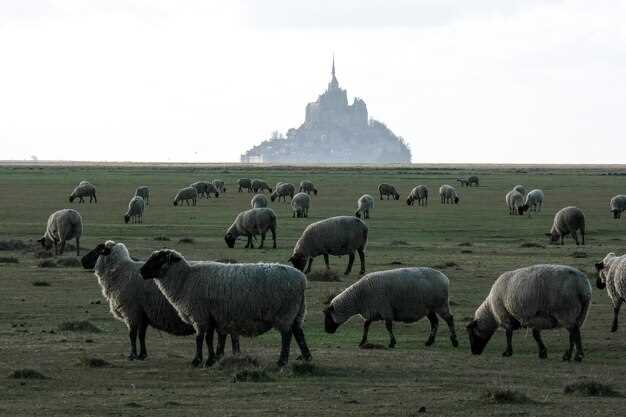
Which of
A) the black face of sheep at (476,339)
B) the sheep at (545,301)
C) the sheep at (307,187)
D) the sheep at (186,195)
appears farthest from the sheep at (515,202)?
the sheep at (545,301)

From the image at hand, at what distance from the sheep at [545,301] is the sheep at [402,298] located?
1257 mm

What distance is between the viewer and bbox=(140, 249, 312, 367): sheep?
16.2m

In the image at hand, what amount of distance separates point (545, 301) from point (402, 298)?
2.80m

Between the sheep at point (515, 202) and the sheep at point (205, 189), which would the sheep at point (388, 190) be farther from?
the sheep at point (515, 202)

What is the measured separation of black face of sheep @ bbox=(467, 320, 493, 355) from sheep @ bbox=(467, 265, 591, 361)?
4cm

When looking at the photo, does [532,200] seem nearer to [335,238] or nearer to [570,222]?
[570,222]

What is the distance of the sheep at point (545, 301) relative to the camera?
677 inches

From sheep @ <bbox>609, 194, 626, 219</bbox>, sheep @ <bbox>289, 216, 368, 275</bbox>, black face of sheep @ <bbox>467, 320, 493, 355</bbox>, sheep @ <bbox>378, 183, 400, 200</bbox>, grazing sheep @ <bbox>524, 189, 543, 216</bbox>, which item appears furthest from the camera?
sheep @ <bbox>378, 183, 400, 200</bbox>

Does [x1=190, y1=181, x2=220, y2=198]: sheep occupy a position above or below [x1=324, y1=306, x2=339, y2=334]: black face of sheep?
below

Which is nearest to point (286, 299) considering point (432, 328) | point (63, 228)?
point (432, 328)

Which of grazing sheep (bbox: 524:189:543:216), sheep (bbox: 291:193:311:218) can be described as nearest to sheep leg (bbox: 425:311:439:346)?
sheep (bbox: 291:193:311:218)

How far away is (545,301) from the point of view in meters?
17.3

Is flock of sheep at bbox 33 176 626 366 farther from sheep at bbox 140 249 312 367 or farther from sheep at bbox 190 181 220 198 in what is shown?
sheep at bbox 190 181 220 198

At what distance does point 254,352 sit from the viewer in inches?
706
